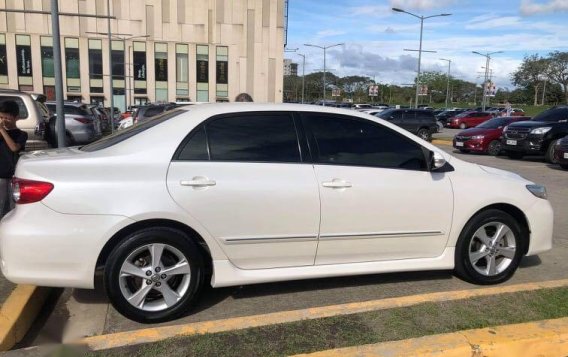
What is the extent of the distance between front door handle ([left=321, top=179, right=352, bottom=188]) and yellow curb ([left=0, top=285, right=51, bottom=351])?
7.73 ft

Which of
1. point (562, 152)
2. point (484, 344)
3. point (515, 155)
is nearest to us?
point (484, 344)

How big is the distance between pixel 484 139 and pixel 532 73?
87041 millimetres

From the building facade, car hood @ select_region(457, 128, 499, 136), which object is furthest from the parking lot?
the building facade

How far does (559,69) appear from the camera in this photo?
89.7m

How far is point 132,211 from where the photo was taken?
3.50m

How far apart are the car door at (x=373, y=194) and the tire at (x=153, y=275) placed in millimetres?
1024

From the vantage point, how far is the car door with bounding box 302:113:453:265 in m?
4.00

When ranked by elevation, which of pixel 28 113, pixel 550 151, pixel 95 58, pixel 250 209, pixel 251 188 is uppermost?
pixel 95 58

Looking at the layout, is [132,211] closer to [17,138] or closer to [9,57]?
[17,138]

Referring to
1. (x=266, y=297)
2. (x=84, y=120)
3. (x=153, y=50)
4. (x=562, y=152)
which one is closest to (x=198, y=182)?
(x=266, y=297)

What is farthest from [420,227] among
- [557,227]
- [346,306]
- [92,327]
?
[557,227]

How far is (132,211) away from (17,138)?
2600 mm

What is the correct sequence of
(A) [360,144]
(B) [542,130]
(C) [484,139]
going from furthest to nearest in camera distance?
(C) [484,139] → (B) [542,130] → (A) [360,144]

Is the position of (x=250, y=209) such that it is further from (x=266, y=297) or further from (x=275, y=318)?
(x=266, y=297)
